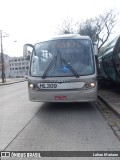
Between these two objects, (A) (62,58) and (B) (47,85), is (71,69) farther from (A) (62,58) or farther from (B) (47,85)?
(B) (47,85)

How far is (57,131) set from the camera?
769cm

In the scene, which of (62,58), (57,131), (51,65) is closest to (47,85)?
(51,65)

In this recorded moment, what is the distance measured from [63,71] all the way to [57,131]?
3630 mm

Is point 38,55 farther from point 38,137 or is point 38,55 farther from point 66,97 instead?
point 38,137

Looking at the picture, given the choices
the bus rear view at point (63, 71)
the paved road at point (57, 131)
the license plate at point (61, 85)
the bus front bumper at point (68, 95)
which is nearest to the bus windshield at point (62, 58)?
the bus rear view at point (63, 71)

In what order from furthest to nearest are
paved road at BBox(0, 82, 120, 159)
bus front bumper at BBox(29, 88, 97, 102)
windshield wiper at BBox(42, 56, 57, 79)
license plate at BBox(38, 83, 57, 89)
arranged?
windshield wiper at BBox(42, 56, 57, 79), license plate at BBox(38, 83, 57, 89), bus front bumper at BBox(29, 88, 97, 102), paved road at BBox(0, 82, 120, 159)

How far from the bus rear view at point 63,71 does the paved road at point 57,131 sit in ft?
2.22

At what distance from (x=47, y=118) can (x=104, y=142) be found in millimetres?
3430

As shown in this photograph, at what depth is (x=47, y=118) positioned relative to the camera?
970cm

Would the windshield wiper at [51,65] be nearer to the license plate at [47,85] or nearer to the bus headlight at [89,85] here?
the license plate at [47,85]

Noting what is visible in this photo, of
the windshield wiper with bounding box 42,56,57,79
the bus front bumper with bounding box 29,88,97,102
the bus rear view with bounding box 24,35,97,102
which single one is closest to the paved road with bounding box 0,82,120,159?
the bus front bumper with bounding box 29,88,97,102

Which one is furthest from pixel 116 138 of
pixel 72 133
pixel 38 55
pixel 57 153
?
pixel 38 55

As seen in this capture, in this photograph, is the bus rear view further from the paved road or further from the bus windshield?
the paved road

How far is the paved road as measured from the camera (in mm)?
6270
